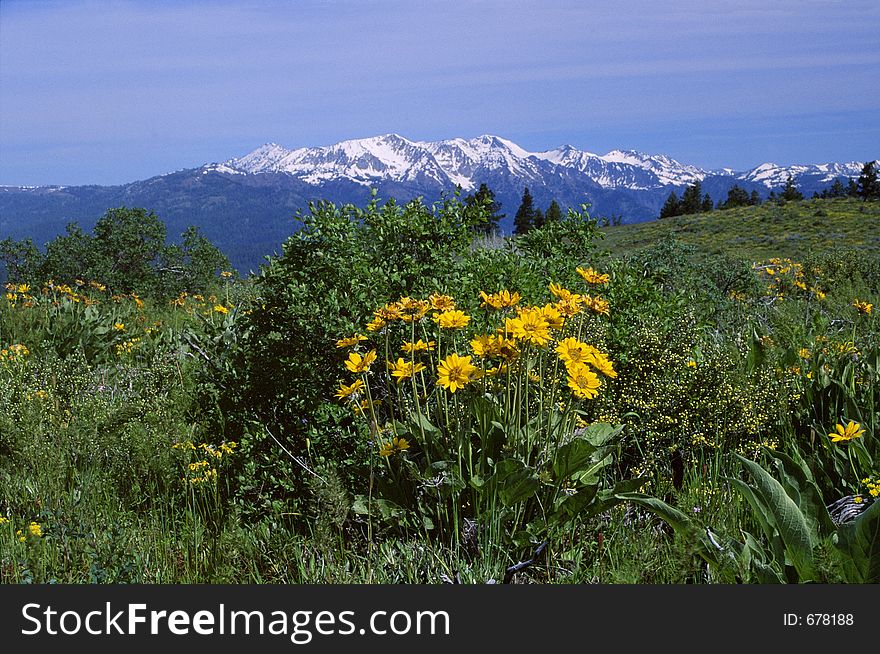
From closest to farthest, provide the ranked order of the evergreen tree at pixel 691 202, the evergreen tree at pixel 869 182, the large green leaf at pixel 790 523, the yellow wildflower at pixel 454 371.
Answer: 1. the large green leaf at pixel 790 523
2. the yellow wildflower at pixel 454 371
3. the evergreen tree at pixel 869 182
4. the evergreen tree at pixel 691 202

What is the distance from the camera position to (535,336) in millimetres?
2293

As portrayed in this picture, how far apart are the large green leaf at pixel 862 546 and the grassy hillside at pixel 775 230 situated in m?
19.5

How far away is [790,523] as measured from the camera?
225 centimetres

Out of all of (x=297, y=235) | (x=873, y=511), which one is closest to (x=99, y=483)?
(x=297, y=235)

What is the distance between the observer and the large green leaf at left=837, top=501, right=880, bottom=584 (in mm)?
2121

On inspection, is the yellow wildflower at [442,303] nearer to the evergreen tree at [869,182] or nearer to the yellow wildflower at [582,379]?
the yellow wildflower at [582,379]

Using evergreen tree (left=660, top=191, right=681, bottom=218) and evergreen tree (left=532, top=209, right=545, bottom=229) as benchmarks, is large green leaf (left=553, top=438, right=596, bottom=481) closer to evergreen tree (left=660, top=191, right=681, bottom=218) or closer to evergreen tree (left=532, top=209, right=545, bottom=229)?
evergreen tree (left=532, top=209, right=545, bottom=229)

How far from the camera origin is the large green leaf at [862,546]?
2.12m

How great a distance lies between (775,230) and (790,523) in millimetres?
30730

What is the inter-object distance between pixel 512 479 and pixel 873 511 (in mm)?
1054

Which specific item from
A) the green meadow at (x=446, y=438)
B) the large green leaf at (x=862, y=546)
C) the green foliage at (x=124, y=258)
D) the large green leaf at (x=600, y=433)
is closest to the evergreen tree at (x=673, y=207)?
the green foliage at (x=124, y=258)

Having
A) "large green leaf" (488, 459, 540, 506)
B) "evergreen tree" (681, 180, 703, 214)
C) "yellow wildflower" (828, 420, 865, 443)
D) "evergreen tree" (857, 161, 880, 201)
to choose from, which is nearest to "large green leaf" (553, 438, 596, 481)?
"large green leaf" (488, 459, 540, 506)

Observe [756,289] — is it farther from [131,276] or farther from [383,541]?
[131,276]

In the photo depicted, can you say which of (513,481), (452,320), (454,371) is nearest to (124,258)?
Answer: (452,320)
